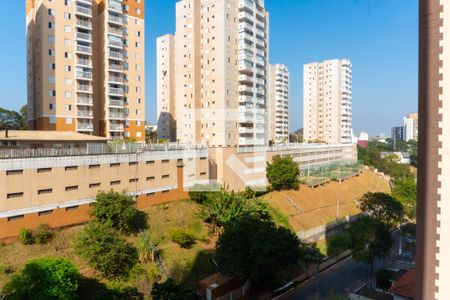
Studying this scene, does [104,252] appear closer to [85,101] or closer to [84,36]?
[85,101]

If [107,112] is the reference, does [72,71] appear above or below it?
above

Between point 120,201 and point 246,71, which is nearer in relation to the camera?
point 120,201

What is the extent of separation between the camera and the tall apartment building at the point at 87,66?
1644 inches

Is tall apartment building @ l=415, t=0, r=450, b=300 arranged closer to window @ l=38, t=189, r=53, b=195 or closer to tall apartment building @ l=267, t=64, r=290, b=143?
window @ l=38, t=189, r=53, b=195

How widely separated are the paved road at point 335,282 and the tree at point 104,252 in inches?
526

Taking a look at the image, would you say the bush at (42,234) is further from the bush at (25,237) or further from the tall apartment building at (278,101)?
the tall apartment building at (278,101)

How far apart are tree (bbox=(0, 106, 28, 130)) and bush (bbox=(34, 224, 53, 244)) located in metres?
42.6

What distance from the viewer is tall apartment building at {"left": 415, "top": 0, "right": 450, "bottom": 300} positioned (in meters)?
7.95

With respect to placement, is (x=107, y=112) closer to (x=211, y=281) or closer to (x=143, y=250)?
(x=143, y=250)

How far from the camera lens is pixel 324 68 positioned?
10519 centimetres

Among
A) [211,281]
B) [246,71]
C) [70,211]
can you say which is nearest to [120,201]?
[70,211]

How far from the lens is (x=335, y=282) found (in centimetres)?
2780

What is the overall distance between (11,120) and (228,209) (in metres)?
52.6

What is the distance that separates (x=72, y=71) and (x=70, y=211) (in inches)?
978
